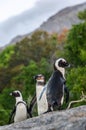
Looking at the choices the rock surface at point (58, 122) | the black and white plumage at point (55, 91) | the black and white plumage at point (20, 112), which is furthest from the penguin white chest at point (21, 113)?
the rock surface at point (58, 122)

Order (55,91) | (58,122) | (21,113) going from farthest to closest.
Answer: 1. (21,113)
2. (55,91)
3. (58,122)

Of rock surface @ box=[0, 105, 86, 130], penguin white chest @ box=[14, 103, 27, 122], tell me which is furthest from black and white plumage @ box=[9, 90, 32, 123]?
rock surface @ box=[0, 105, 86, 130]

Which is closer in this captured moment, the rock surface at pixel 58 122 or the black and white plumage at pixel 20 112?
the rock surface at pixel 58 122

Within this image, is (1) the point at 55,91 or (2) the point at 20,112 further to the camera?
(2) the point at 20,112

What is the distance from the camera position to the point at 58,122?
9797 mm

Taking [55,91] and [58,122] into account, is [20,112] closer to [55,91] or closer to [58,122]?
[55,91]

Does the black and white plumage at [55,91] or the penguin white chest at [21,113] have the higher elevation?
the black and white plumage at [55,91]

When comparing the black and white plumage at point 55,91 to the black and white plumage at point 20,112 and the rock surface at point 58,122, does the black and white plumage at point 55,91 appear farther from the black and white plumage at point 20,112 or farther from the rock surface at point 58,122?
the black and white plumage at point 20,112

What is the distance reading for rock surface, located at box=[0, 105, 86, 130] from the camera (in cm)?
934

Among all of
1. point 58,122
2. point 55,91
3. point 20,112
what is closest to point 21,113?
point 20,112

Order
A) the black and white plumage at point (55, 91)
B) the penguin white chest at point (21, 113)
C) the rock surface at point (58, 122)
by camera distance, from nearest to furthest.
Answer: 1. the rock surface at point (58, 122)
2. the black and white plumage at point (55, 91)
3. the penguin white chest at point (21, 113)

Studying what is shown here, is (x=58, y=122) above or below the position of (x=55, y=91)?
below

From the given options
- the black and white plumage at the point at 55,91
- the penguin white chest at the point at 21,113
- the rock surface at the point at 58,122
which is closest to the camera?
the rock surface at the point at 58,122

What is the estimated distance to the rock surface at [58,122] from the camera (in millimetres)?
9336
